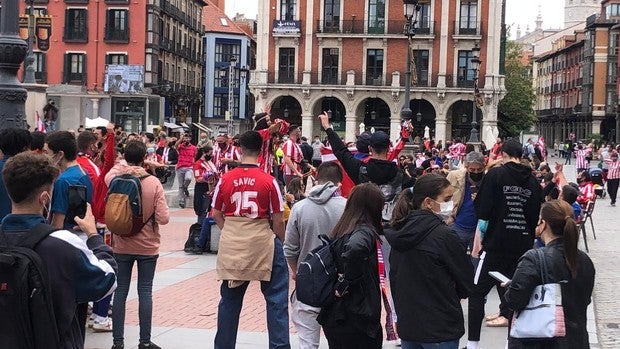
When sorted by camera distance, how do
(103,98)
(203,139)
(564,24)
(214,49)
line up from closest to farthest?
(203,139)
(103,98)
(214,49)
(564,24)

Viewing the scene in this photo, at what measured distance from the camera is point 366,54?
64312 mm

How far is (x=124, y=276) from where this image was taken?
314 inches

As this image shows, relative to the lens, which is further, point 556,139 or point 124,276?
point 556,139

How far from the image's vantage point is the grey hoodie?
23.4 ft

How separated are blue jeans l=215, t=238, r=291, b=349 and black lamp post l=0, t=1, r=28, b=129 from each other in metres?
3.26

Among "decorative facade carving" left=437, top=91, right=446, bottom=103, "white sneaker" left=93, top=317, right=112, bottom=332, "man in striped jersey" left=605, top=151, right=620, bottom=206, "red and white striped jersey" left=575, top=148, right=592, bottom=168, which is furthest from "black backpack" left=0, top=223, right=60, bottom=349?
"decorative facade carving" left=437, top=91, right=446, bottom=103

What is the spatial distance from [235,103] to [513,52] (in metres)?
32.8

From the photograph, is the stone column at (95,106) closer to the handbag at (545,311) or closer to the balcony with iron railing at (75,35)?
the balcony with iron railing at (75,35)

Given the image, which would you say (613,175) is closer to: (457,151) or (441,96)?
(457,151)

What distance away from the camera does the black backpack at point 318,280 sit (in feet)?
18.6

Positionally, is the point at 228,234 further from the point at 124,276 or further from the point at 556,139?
the point at 556,139

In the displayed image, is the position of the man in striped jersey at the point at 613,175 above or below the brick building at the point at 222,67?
below

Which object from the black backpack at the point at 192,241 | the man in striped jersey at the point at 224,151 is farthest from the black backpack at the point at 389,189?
the man in striped jersey at the point at 224,151

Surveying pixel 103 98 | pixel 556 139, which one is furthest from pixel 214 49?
pixel 556 139
